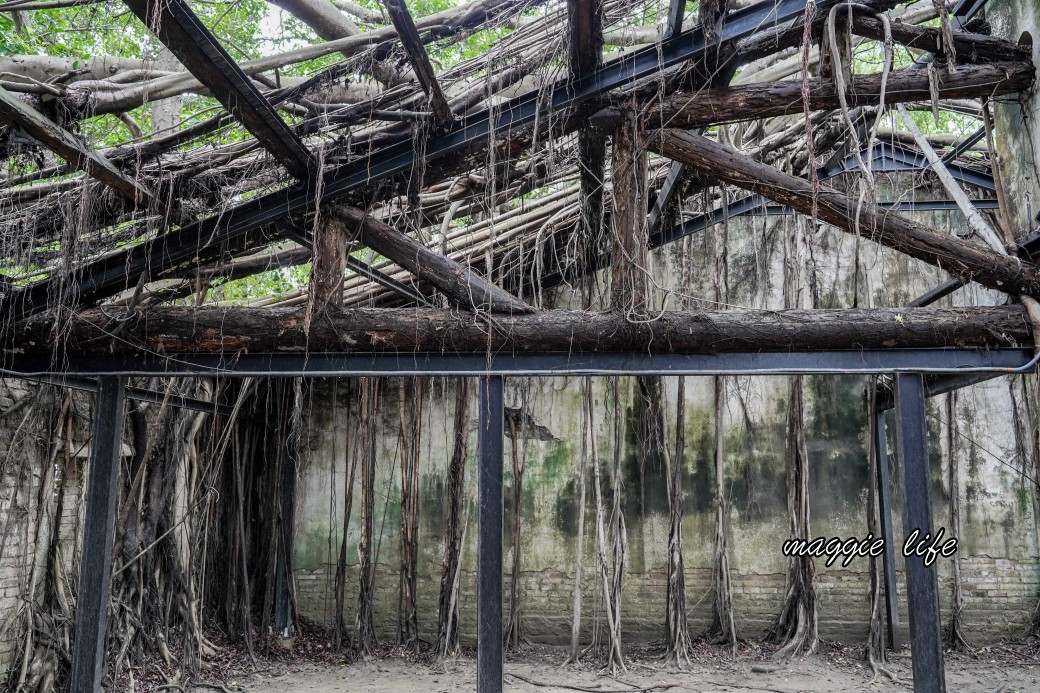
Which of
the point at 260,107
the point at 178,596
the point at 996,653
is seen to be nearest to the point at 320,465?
the point at 178,596

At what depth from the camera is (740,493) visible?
21.3ft

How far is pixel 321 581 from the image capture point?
6672 mm

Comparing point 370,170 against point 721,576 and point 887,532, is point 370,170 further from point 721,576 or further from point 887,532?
point 887,532

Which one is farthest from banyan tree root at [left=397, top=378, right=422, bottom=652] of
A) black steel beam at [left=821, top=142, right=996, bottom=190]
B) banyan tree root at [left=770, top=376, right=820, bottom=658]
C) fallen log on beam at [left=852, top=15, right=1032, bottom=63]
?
black steel beam at [left=821, top=142, right=996, bottom=190]

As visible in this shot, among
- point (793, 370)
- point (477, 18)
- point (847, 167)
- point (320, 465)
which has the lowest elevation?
point (320, 465)

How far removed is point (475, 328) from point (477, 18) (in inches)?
56.8

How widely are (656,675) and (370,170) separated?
415 centimetres

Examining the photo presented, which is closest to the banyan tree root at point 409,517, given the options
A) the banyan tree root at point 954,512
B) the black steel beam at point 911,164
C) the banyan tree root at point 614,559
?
the banyan tree root at point 614,559

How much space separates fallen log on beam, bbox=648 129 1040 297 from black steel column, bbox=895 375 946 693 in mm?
621

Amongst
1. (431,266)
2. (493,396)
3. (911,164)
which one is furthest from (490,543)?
(911,164)

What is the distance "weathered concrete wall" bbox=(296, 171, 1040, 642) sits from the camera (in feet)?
20.7

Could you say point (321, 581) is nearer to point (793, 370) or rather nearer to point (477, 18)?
point (793, 370)

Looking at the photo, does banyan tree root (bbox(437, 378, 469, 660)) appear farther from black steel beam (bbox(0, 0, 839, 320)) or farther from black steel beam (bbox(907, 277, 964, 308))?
black steel beam (bbox(907, 277, 964, 308))

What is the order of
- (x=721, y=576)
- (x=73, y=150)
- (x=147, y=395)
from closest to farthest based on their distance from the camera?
(x=73, y=150) < (x=147, y=395) < (x=721, y=576)
